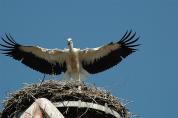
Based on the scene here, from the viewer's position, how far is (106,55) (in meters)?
15.8

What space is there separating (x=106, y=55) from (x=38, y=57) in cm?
153

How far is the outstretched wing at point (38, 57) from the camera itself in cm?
1583

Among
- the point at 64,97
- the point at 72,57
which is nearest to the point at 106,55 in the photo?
the point at 72,57

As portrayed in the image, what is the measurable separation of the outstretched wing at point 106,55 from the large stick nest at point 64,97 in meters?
2.25

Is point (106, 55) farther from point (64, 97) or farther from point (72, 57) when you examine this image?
point (64, 97)

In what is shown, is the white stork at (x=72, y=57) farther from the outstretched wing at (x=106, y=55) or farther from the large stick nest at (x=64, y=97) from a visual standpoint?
the large stick nest at (x=64, y=97)

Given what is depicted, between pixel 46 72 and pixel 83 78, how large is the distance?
0.88 m

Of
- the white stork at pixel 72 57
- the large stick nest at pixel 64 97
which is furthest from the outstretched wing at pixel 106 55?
the large stick nest at pixel 64 97

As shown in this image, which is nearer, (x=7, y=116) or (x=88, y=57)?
(x=7, y=116)

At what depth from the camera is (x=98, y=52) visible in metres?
15.8

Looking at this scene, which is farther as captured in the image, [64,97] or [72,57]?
[72,57]

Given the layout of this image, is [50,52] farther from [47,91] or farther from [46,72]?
[47,91]

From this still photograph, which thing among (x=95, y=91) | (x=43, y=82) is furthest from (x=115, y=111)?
(x=43, y=82)

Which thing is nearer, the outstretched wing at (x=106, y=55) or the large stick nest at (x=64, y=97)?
the large stick nest at (x=64, y=97)
